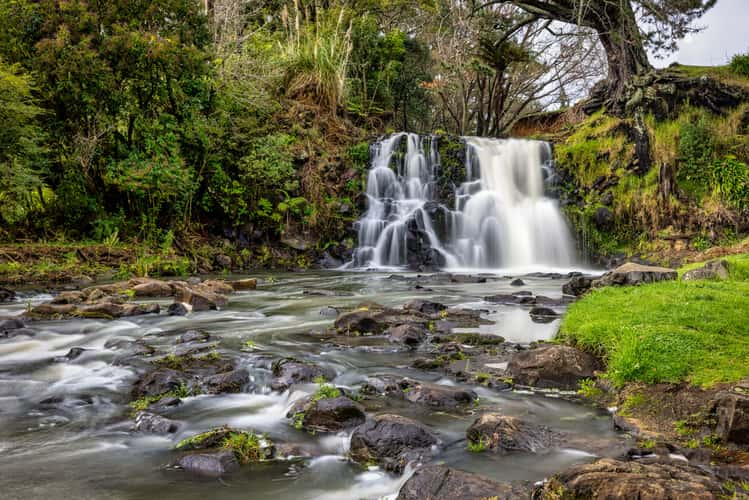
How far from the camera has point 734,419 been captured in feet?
10.2

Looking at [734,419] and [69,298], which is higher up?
[69,298]

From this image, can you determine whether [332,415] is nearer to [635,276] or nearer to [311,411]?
[311,411]

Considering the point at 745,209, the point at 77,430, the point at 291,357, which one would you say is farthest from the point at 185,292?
the point at 745,209

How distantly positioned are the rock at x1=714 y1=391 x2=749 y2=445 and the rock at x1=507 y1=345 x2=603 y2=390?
4.60 feet

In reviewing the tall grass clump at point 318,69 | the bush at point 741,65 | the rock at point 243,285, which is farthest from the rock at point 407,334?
the bush at point 741,65

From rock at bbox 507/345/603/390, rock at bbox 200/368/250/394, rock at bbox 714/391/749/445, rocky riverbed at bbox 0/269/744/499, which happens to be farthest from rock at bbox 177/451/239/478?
rock at bbox 714/391/749/445

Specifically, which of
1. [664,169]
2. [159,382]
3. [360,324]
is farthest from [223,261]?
[664,169]

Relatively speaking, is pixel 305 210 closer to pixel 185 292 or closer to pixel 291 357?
pixel 185 292

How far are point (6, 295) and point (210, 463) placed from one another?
28.3 feet

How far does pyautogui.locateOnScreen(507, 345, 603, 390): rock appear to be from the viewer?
15.3 feet

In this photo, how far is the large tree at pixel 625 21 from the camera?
17.0 meters

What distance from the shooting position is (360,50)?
2370cm

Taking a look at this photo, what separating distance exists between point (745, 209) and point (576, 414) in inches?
526

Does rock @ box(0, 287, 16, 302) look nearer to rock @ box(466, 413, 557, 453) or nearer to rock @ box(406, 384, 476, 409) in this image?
rock @ box(406, 384, 476, 409)
